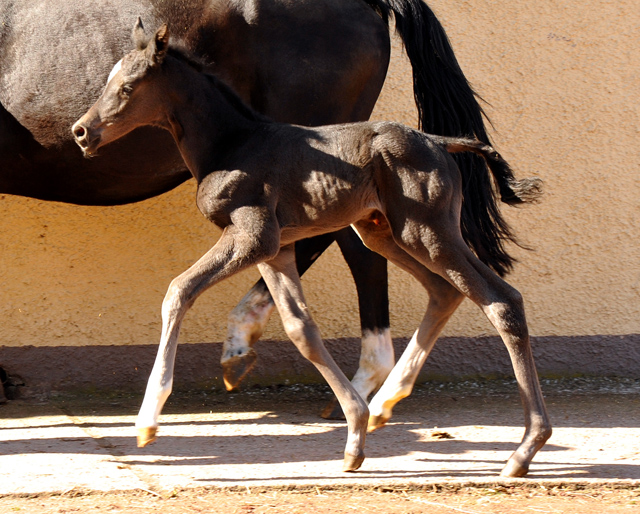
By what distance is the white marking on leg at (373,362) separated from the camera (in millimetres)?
4324

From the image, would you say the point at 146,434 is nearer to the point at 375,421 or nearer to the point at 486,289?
the point at 375,421

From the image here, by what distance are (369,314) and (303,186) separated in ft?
4.59

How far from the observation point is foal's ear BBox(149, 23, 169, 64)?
3.07 meters

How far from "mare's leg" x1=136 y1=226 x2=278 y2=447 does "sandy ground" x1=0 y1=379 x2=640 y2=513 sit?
330 millimetres

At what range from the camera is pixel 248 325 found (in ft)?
13.1

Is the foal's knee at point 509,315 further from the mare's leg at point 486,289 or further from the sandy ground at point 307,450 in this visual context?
the sandy ground at point 307,450

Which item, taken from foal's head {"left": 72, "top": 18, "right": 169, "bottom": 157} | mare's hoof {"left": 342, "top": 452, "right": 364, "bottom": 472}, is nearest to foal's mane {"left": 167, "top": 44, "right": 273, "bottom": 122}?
foal's head {"left": 72, "top": 18, "right": 169, "bottom": 157}

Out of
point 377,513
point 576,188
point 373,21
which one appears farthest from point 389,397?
point 576,188

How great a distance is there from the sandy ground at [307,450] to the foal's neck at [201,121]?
125cm

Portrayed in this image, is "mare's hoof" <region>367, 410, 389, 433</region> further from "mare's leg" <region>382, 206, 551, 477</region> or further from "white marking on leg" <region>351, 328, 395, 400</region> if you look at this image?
"white marking on leg" <region>351, 328, 395, 400</region>

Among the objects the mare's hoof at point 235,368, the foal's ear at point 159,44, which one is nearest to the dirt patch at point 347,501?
the mare's hoof at point 235,368

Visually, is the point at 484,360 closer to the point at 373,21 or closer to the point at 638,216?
the point at 638,216

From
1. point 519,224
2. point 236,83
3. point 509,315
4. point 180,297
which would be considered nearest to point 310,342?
point 180,297

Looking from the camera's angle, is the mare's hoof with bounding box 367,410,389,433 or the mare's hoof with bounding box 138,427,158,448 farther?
the mare's hoof with bounding box 367,410,389,433
